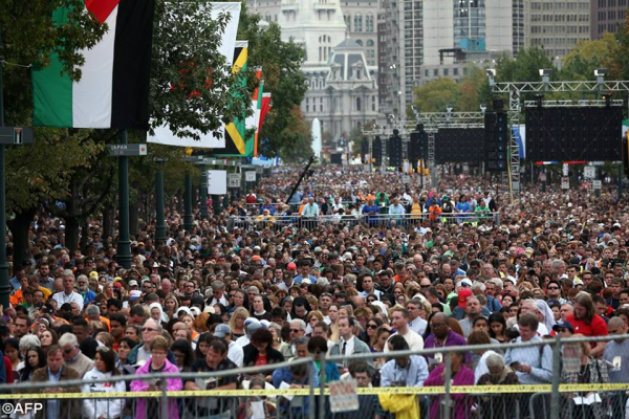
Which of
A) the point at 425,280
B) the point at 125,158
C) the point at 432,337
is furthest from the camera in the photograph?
the point at 125,158

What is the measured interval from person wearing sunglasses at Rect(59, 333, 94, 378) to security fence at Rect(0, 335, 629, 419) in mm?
2251

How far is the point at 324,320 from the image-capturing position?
1734cm

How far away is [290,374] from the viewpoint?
39.8 ft

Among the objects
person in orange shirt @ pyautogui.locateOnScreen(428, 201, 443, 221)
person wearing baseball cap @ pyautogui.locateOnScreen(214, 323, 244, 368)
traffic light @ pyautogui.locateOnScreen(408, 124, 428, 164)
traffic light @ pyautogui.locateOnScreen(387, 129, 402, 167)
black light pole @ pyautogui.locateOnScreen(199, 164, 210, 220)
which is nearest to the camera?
person wearing baseball cap @ pyautogui.locateOnScreen(214, 323, 244, 368)

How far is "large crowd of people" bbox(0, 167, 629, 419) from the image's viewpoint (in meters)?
11.9

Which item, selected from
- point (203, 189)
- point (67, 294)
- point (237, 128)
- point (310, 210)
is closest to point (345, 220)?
point (310, 210)

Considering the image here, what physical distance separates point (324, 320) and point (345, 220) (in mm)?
28989

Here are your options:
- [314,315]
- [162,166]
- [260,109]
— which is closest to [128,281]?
[314,315]

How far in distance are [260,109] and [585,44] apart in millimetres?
88687

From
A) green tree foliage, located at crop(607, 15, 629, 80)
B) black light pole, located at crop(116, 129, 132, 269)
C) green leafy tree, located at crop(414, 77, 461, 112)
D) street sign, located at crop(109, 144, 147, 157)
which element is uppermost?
green leafy tree, located at crop(414, 77, 461, 112)

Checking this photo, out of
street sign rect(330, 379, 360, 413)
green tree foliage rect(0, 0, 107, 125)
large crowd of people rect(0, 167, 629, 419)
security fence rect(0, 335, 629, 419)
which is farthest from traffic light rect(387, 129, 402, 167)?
street sign rect(330, 379, 360, 413)

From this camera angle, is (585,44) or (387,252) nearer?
(387,252)

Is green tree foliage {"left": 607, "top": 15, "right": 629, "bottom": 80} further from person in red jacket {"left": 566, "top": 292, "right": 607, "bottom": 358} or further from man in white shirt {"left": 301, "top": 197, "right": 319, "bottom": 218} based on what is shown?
person in red jacket {"left": 566, "top": 292, "right": 607, "bottom": 358}

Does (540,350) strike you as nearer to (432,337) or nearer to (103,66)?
(432,337)
